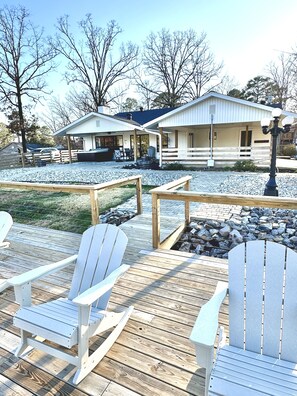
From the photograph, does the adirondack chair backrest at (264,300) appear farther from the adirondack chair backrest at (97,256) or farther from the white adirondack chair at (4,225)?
the white adirondack chair at (4,225)

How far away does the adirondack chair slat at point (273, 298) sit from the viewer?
4.43 feet

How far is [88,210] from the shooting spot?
5.77 metres

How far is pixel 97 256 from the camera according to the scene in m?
2.05

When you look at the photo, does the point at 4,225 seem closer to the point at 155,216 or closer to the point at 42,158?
the point at 155,216

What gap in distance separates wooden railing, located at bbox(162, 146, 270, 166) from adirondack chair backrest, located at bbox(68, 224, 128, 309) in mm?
11625

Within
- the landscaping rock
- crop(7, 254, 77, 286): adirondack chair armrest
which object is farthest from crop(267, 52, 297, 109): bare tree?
crop(7, 254, 77, 286): adirondack chair armrest

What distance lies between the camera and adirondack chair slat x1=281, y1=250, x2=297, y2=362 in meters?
1.31

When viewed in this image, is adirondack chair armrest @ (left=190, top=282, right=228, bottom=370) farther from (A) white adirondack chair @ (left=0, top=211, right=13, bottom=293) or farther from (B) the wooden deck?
(A) white adirondack chair @ (left=0, top=211, right=13, bottom=293)

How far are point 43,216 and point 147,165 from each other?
908 centimetres

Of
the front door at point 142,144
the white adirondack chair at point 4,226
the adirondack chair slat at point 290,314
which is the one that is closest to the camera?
the adirondack chair slat at point 290,314

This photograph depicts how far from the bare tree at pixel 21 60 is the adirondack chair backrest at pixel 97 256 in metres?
19.5

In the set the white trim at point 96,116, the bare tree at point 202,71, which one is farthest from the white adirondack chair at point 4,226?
the bare tree at point 202,71

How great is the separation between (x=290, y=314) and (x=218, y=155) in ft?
42.0

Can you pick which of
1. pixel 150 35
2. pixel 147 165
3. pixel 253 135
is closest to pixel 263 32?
pixel 253 135
